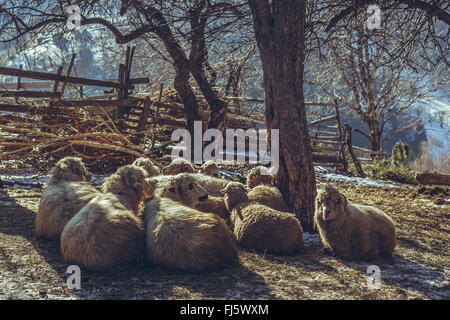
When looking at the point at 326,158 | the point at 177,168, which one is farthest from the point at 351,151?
the point at 177,168

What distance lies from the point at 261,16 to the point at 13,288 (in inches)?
175

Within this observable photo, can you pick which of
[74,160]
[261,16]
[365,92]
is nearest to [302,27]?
[261,16]

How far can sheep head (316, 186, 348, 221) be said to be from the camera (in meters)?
4.67

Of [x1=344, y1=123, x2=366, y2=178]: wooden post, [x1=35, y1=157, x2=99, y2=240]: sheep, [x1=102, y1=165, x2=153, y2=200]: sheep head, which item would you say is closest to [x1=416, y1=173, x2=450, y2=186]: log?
[x1=344, y1=123, x2=366, y2=178]: wooden post

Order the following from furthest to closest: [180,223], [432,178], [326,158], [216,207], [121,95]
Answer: [326,158] < [432,178] < [121,95] < [216,207] < [180,223]

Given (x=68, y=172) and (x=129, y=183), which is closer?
(x=129, y=183)

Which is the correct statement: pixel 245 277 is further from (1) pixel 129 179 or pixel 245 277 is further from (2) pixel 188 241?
(1) pixel 129 179

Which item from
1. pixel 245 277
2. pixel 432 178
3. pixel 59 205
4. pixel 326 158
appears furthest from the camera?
pixel 326 158

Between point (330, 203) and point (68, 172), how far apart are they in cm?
352

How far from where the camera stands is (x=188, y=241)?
3.79 m

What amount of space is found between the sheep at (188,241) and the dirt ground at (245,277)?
10cm

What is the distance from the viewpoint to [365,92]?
20812mm
